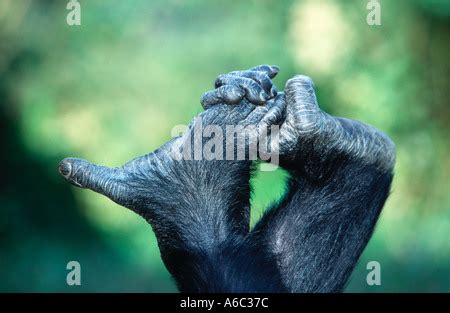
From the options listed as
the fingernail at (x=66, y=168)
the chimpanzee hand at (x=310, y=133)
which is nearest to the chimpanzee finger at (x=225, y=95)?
the chimpanzee hand at (x=310, y=133)

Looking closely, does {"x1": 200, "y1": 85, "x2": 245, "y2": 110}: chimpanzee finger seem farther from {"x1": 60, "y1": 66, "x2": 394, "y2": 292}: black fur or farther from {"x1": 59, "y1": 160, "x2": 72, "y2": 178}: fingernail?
{"x1": 59, "y1": 160, "x2": 72, "y2": 178}: fingernail

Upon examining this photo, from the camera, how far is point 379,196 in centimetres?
136

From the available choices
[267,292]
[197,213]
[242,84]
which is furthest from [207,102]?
[267,292]

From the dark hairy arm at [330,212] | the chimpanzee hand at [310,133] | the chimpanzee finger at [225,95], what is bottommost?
the dark hairy arm at [330,212]

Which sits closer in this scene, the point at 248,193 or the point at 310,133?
the point at 310,133

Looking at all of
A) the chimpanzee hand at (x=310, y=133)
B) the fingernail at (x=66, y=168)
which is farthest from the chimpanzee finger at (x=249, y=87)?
the fingernail at (x=66, y=168)

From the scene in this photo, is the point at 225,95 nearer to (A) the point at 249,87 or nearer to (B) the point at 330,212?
(A) the point at 249,87

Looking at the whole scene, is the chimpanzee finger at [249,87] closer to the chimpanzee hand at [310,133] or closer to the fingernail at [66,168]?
the chimpanzee hand at [310,133]

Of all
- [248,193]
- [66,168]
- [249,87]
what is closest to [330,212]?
[248,193]

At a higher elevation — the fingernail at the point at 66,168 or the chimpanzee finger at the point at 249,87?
the chimpanzee finger at the point at 249,87

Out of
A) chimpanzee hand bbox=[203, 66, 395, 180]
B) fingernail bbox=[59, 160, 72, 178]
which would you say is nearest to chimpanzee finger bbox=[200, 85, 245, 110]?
chimpanzee hand bbox=[203, 66, 395, 180]

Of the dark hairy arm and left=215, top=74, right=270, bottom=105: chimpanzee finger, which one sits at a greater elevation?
left=215, top=74, right=270, bottom=105: chimpanzee finger

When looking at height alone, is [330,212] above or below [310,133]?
below

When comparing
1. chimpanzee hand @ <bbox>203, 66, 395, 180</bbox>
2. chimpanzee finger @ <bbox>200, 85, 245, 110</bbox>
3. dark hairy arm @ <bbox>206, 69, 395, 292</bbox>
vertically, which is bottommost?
dark hairy arm @ <bbox>206, 69, 395, 292</bbox>
